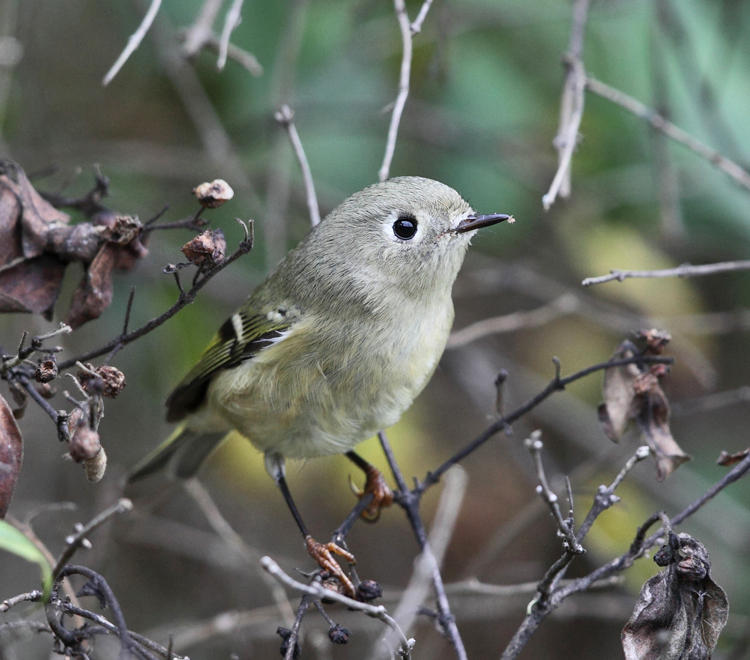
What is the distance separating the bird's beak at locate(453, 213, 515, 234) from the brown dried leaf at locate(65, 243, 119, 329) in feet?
2.76

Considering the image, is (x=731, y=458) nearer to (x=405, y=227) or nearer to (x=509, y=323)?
(x=405, y=227)

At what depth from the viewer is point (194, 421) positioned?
294cm

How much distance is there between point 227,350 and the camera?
274 centimetres

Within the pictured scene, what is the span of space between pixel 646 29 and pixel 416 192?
72.3 inches

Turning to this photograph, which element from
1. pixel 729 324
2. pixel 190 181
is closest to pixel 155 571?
pixel 190 181

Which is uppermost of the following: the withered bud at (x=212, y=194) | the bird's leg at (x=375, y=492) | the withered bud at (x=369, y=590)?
the withered bud at (x=212, y=194)

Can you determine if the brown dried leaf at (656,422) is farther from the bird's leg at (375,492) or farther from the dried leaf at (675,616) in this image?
the bird's leg at (375,492)

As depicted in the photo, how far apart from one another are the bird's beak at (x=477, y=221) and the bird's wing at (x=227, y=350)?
528 millimetres

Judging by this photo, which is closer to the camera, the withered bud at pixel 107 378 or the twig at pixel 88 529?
the twig at pixel 88 529

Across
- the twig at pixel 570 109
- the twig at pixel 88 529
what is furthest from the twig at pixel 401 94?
the twig at pixel 88 529

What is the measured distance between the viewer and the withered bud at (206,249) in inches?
69.4

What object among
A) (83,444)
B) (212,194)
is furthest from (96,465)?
(212,194)

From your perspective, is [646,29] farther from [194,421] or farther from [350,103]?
[194,421]

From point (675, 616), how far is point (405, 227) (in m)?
1.17
